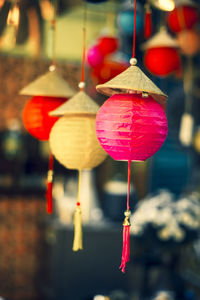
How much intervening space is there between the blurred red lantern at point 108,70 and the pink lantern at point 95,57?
0.33 ft

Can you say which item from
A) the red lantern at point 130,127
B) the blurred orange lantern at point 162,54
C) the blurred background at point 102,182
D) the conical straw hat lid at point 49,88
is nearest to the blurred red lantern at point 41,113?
the conical straw hat lid at point 49,88

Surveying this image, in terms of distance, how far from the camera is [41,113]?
68.8 inches

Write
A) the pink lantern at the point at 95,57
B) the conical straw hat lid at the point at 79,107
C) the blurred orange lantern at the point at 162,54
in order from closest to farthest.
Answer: the conical straw hat lid at the point at 79,107, the blurred orange lantern at the point at 162,54, the pink lantern at the point at 95,57

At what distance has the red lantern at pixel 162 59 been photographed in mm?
2803

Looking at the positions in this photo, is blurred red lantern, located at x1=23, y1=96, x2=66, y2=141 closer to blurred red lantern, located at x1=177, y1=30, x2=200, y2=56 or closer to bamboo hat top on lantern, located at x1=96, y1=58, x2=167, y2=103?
bamboo hat top on lantern, located at x1=96, y1=58, x2=167, y2=103

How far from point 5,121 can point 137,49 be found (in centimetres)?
222

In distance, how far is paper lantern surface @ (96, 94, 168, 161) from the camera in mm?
1283

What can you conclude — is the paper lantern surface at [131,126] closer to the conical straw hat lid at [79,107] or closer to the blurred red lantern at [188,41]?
the conical straw hat lid at [79,107]

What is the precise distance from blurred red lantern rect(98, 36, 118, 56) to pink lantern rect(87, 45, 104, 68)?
0.04 m

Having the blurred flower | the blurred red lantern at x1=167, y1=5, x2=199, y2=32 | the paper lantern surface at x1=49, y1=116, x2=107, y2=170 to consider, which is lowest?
the blurred flower

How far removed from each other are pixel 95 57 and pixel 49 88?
1.75 meters

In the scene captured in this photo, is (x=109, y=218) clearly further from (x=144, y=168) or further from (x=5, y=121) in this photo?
(x=5, y=121)

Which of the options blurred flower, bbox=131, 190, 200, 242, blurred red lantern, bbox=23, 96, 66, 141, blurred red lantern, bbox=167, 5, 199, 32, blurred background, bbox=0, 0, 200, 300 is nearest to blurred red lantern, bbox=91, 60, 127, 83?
blurred background, bbox=0, 0, 200, 300

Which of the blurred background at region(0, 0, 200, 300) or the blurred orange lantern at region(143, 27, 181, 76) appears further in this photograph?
the blurred background at region(0, 0, 200, 300)
